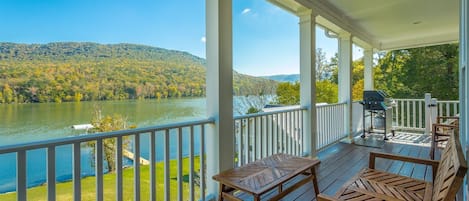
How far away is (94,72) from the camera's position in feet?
10.8

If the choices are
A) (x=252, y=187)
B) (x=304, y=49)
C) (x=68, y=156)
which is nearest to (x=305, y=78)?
(x=304, y=49)

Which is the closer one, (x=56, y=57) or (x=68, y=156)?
(x=68, y=156)

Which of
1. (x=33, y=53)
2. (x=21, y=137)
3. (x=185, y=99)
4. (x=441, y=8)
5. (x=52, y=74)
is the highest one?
(x=441, y=8)

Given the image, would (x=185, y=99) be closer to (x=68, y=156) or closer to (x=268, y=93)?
(x=68, y=156)

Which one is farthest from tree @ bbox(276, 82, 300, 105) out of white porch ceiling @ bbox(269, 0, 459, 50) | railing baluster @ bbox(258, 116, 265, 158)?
railing baluster @ bbox(258, 116, 265, 158)

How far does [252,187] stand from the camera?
176 cm

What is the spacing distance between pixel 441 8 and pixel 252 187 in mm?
4807

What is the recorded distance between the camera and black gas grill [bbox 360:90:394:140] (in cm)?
536

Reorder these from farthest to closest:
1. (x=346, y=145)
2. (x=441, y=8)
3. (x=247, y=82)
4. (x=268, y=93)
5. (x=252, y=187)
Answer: (x=268, y=93)
(x=247, y=82)
(x=346, y=145)
(x=441, y=8)
(x=252, y=187)

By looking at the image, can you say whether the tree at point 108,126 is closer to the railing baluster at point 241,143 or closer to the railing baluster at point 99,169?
Result: the railing baluster at point 99,169

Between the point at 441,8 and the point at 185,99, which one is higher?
the point at 441,8

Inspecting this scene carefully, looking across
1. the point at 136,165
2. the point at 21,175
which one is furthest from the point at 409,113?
the point at 21,175

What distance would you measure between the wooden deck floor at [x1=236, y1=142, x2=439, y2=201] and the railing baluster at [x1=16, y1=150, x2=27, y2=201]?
1825 millimetres

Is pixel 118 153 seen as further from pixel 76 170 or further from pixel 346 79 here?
pixel 346 79
